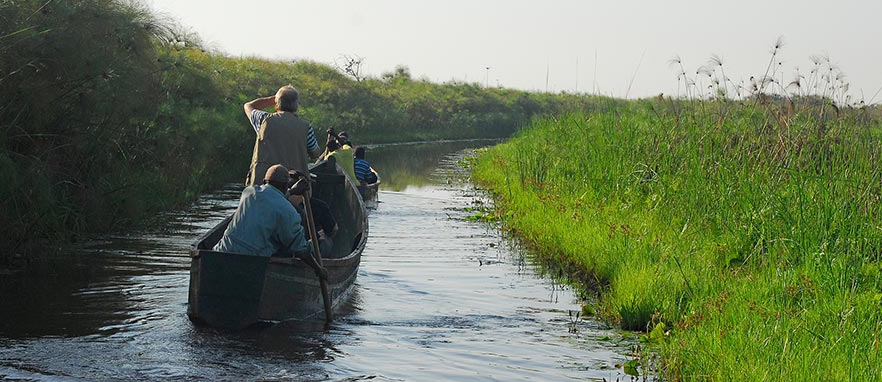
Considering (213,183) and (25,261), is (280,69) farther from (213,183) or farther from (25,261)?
(25,261)

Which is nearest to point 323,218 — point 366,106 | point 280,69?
point 366,106

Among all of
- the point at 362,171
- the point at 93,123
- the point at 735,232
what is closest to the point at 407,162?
the point at 362,171

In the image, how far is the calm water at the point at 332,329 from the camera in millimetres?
7293

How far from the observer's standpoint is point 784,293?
8047 millimetres

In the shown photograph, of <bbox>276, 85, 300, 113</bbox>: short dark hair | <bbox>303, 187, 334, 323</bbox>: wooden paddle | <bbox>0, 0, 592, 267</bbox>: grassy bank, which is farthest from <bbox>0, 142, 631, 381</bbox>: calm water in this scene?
<bbox>276, 85, 300, 113</bbox>: short dark hair

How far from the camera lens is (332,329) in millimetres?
8867

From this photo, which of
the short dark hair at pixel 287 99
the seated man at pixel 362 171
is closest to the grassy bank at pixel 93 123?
the short dark hair at pixel 287 99

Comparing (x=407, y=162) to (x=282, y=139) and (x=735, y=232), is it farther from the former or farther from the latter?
(x=735, y=232)

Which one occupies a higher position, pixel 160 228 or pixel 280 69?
pixel 280 69

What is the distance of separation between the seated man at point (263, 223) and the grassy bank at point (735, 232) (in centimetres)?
280

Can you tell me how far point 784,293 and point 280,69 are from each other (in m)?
50.0

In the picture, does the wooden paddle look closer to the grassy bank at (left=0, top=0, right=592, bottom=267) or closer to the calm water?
the calm water

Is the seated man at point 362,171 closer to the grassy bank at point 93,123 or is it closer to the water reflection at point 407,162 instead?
the grassy bank at point 93,123

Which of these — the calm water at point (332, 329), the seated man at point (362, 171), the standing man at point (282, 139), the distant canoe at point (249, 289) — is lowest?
the calm water at point (332, 329)
